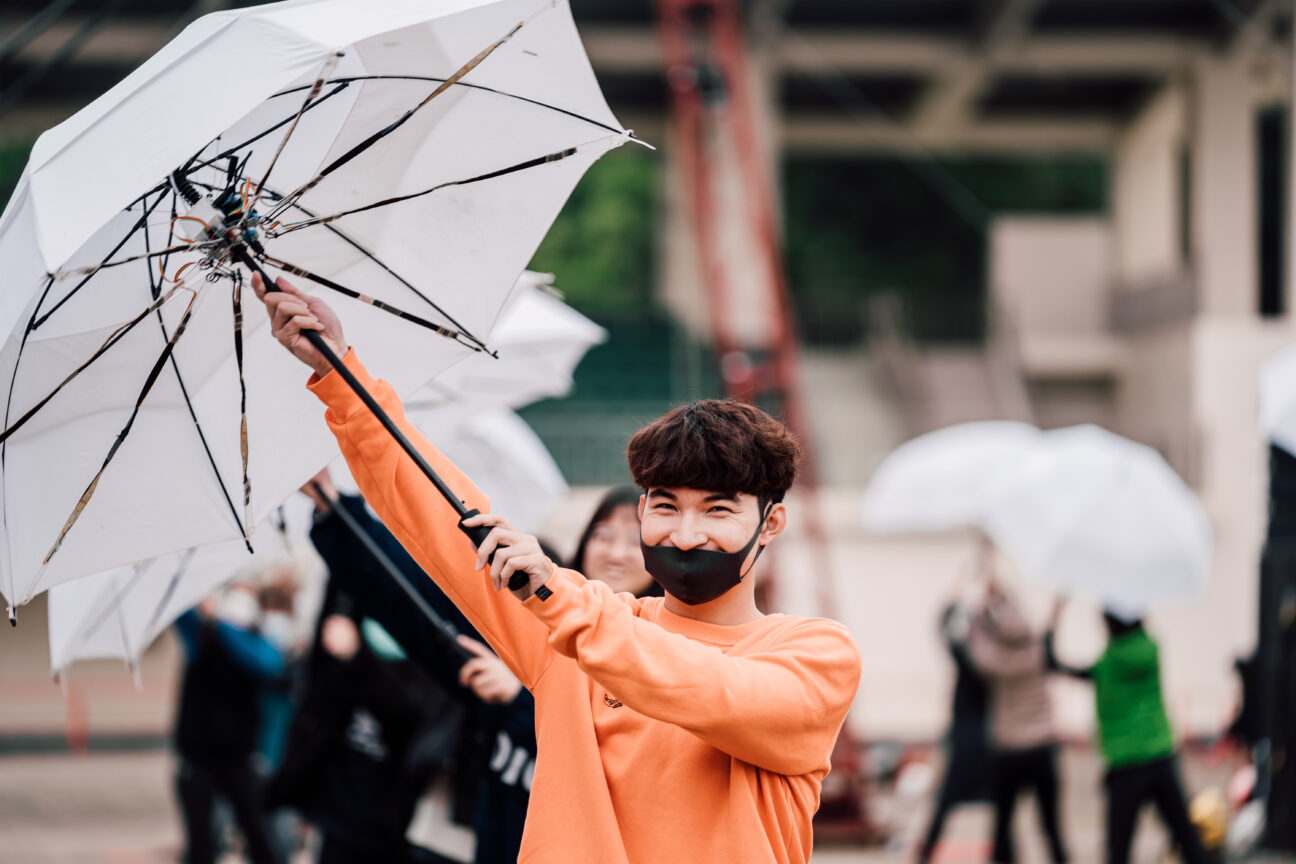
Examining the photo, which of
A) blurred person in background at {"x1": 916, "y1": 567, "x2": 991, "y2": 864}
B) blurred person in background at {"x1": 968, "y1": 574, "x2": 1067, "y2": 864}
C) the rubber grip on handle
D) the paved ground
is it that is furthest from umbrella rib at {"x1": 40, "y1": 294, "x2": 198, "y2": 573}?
the paved ground

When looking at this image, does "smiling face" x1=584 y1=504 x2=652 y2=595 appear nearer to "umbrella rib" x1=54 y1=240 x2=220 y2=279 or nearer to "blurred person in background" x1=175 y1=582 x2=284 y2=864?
"umbrella rib" x1=54 y1=240 x2=220 y2=279

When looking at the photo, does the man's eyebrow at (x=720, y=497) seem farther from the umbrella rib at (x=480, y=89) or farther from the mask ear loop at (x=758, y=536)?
the umbrella rib at (x=480, y=89)

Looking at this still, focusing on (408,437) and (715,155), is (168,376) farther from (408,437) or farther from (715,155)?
(715,155)

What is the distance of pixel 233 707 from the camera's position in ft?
22.7

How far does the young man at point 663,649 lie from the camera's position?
206 centimetres

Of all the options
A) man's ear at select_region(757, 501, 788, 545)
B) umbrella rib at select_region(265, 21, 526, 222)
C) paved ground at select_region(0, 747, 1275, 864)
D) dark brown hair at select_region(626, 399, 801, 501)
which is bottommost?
paved ground at select_region(0, 747, 1275, 864)

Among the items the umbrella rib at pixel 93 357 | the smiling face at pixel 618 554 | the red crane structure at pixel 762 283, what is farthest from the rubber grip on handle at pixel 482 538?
the red crane structure at pixel 762 283

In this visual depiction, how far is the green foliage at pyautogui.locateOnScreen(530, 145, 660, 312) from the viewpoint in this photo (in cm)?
2883

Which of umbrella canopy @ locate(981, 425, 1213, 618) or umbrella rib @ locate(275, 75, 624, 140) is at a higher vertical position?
umbrella rib @ locate(275, 75, 624, 140)

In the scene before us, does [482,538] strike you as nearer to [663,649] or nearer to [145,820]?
[663,649]

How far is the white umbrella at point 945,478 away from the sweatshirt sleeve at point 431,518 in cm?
687

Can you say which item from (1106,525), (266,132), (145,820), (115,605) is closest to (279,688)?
(145,820)

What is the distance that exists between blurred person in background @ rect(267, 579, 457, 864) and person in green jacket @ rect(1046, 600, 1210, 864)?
3.50 metres

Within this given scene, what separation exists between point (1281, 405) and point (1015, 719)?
6.91 ft
